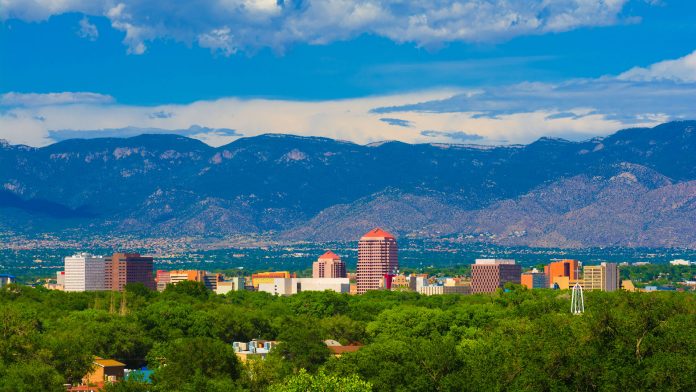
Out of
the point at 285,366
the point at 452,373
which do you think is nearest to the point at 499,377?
the point at 452,373

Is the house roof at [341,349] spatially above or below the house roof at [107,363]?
above

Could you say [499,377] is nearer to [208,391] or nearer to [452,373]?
[452,373]

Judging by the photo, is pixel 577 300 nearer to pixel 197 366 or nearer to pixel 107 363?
pixel 107 363

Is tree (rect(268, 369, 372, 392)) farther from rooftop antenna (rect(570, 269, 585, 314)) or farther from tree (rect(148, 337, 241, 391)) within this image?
rooftop antenna (rect(570, 269, 585, 314))

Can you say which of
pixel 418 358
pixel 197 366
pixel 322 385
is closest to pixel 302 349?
pixel 197 366

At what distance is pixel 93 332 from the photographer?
449 ft

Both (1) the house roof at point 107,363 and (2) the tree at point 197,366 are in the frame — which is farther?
(1) the house roof at point 107,363

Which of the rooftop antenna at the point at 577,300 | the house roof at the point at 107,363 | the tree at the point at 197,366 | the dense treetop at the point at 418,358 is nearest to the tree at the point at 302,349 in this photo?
the dense treetop at the point at 418,358

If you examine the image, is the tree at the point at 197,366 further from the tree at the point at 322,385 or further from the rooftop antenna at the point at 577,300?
the rooftop antenna at the point at 577,300

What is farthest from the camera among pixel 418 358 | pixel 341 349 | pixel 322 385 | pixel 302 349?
pixel 341 349

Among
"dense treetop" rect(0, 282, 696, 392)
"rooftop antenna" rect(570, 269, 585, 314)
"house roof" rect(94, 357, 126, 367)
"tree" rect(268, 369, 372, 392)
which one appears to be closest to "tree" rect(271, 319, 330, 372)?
"dense treetop" rect(0, 282, 696, 392)

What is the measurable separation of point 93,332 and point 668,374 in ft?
183

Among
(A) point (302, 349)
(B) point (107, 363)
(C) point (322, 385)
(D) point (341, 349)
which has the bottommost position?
(B) point (107, 363)

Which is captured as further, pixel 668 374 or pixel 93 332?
pixel 93 332
